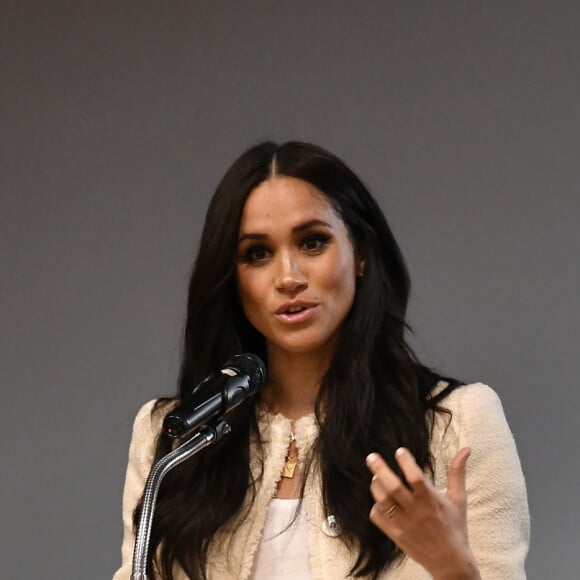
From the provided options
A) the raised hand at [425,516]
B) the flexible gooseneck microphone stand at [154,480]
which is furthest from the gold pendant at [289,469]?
the raised hand at [425,516]

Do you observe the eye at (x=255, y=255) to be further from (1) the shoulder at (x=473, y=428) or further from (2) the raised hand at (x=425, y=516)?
(2) the raised hand at (x=425, y=516)

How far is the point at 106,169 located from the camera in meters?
3.16

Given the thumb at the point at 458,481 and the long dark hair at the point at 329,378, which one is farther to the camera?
the long dark hair at the point at 329,378

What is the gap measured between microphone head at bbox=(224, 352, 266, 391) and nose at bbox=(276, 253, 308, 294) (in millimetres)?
249

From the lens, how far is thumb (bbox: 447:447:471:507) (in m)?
1.73

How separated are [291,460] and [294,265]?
0.38 meters

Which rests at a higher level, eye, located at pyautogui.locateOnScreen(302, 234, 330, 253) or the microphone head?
eye, located at pyautogui.locateOnScreen(302, 234, 330, 253)

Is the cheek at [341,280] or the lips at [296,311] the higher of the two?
the cheek at [341,280]

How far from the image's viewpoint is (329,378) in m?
2.41

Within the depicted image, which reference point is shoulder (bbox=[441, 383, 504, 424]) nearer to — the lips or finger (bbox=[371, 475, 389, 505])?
the lips

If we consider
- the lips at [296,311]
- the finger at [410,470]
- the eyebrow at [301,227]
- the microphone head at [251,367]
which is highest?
the eyebrow at [301,227]

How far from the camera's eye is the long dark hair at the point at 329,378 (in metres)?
2.31

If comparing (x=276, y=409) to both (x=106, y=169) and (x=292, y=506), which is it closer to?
(x=292, y=506)

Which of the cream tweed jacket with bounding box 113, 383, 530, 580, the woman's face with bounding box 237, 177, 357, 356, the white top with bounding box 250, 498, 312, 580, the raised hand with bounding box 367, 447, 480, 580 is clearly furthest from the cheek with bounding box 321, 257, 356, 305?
the raised hand with bounding box 367, 447, 480, 580
